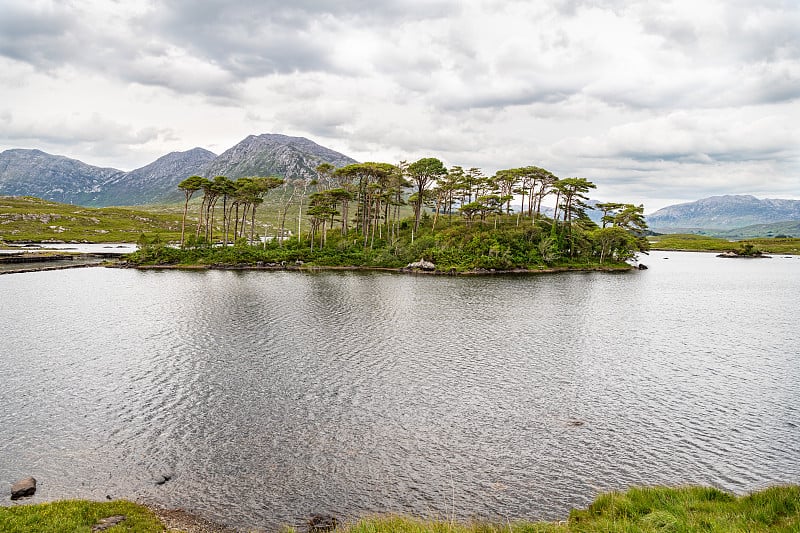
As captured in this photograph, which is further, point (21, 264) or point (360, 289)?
point (21, 264)

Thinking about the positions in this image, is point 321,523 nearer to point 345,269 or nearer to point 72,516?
point 72,516

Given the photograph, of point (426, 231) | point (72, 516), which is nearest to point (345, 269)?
point (426, 231)

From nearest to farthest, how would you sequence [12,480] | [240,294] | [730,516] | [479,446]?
[730,516] < [12,480] < [479,446] < [240,294]

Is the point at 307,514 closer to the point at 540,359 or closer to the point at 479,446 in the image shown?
the point at 479,446

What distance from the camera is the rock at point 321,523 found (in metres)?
17.2

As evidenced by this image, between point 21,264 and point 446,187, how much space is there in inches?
4412

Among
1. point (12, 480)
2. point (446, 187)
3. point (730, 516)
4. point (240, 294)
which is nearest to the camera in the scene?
point (730, 516)

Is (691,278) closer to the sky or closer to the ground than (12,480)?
closer to the sky

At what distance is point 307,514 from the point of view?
1805 cm

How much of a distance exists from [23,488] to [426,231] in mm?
114380

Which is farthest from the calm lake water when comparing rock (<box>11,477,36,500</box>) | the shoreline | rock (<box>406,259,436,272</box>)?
rock (<box>406,259,436,272</box>)

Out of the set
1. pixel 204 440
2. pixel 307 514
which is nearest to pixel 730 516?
pixel 307 514

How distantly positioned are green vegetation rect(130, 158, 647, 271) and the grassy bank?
292 feet

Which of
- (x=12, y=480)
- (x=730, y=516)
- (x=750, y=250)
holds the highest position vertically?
(x=750, y=250)
